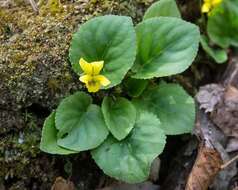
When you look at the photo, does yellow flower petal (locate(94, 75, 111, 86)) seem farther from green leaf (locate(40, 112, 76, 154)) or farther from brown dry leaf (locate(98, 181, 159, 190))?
brown dry leaf (locate(98, 181, 159, 190))

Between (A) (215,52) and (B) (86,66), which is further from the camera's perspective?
(A) (215,52)

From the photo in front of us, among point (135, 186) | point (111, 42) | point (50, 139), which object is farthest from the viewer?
point (135, 186)

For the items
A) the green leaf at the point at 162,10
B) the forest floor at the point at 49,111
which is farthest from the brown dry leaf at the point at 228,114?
the green leaf at the point at 162,10

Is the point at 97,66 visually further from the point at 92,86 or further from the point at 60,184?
the point at 60,184

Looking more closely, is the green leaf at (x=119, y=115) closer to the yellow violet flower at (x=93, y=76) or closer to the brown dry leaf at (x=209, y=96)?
the yellow violet flower at (x=93, y=76)

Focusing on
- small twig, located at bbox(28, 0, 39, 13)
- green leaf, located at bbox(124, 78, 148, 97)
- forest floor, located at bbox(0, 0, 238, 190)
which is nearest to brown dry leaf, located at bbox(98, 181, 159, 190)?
forest floor, located at bbox(0, 0, 238, 190)

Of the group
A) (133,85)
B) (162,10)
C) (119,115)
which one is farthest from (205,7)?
(119,115)

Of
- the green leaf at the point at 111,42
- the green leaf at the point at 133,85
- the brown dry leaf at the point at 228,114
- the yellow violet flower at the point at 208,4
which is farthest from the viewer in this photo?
the yellow violet flower at the point at 208,4
